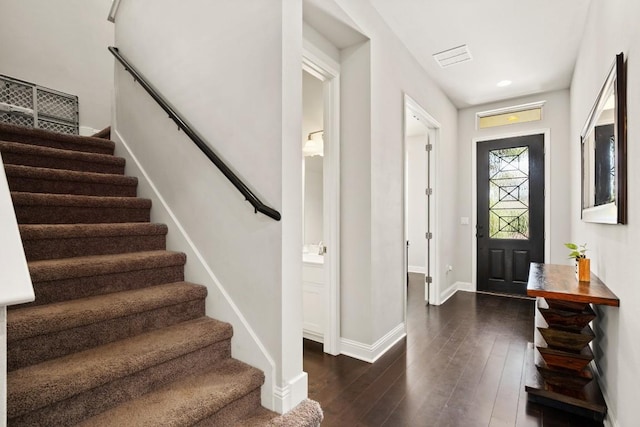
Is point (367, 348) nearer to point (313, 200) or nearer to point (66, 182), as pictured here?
point (313, 200)

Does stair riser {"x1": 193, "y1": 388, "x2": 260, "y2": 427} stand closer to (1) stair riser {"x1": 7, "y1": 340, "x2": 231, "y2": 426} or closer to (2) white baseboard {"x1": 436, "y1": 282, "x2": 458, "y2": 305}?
(1) stair riser {"x1": 7, "y1": 340, "x2": 231, "y2": 426}

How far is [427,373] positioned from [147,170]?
2700 millimetres

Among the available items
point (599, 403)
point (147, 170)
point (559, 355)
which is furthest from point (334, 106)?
point (599, 403)

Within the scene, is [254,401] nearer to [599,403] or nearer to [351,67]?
[599,403]

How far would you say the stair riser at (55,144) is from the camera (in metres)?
2.41

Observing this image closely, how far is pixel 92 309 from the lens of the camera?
1529 mm

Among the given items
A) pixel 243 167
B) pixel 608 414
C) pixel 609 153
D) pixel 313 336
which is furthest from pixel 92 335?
pixel 609 153

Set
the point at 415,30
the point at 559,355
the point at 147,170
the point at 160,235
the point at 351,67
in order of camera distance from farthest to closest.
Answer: the point at 415,30, the point at 351,67, the point at 147,170, the point at 160,235, the point at 559,355

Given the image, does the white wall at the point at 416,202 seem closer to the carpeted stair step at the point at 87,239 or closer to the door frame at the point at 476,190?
the door frame at the point at 476,190

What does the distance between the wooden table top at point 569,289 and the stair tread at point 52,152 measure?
326 centimetres

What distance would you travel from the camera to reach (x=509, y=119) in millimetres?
4840

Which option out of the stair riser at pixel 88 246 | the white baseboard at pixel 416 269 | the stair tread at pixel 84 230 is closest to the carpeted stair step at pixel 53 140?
the stair tread at pixel 84 230

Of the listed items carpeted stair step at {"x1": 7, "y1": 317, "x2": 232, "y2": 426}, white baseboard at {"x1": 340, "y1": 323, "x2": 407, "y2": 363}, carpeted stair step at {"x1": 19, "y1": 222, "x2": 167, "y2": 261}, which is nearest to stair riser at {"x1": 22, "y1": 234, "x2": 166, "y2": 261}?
carpeted stair step at {"x1": 19, "y1": 222, "x2": 167, "y2": 261}

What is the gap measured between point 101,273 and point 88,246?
1.05ft
